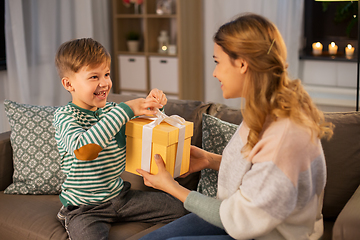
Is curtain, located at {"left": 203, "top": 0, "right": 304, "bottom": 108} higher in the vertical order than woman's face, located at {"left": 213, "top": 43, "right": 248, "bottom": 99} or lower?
higher

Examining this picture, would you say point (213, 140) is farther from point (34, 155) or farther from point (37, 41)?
point (37, 41)

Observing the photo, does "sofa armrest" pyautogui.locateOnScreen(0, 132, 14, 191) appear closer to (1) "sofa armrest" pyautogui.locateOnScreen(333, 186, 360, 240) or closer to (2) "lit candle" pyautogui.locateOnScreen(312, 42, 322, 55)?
(1) "sofa armrest" pyautogui.locateOnScreen(333, 186, 360, 240)

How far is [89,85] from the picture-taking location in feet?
4.87

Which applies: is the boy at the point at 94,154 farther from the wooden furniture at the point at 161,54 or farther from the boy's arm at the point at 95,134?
the wooden furniture at the point at 161,54

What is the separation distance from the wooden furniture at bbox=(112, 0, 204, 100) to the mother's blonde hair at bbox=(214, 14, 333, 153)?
9.29ft

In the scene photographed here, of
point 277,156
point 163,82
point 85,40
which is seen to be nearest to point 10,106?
point 85,40

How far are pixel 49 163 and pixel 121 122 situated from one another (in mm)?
676

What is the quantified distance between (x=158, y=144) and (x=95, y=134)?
0.22m

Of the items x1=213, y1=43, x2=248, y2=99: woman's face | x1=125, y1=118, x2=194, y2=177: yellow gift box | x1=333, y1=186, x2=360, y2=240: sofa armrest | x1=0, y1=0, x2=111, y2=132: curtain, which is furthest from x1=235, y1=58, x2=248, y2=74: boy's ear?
x1=0, y1=0, x2=111, y2=132: curtain

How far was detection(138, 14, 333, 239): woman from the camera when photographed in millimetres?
1045

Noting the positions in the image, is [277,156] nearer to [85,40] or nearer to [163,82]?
[85,40]

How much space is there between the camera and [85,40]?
5.07 ft

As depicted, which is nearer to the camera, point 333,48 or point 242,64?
point 242,64

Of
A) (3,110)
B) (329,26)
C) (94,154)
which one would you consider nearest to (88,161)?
(94,154)
